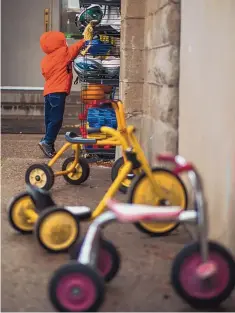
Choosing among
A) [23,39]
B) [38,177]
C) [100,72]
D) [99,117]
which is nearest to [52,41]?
[100,72]

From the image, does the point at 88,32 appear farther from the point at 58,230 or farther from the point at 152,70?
the point at 58,230

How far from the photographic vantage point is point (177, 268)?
3.74 m

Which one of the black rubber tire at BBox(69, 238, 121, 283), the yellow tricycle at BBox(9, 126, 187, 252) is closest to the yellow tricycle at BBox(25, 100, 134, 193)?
the yellow tricycle at BBox(9, 126, 187, 252)

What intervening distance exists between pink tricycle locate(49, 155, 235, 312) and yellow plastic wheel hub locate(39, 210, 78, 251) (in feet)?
2.48

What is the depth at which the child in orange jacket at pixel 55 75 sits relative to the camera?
29.2 ft

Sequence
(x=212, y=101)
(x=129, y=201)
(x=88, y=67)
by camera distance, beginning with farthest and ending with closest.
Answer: (x=88, y=67)
(x=212, y=101)
(x=129, y=201)

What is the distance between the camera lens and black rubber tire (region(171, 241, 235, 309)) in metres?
3.73

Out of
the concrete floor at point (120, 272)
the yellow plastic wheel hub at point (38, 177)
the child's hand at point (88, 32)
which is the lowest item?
→ the concrete floor at point (120, 272)

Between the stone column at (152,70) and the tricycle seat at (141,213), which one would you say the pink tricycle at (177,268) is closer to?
the tricycle seat at (141,213)

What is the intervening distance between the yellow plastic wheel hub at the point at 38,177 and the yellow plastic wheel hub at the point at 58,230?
1.98 meters

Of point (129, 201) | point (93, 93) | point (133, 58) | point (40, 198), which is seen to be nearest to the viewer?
point (129, 201)

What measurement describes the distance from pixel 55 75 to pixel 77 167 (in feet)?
7.05

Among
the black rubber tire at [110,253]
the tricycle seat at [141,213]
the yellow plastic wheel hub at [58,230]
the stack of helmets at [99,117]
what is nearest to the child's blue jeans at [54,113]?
the stack of helmets at [99,117]

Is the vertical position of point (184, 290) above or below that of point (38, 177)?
below
